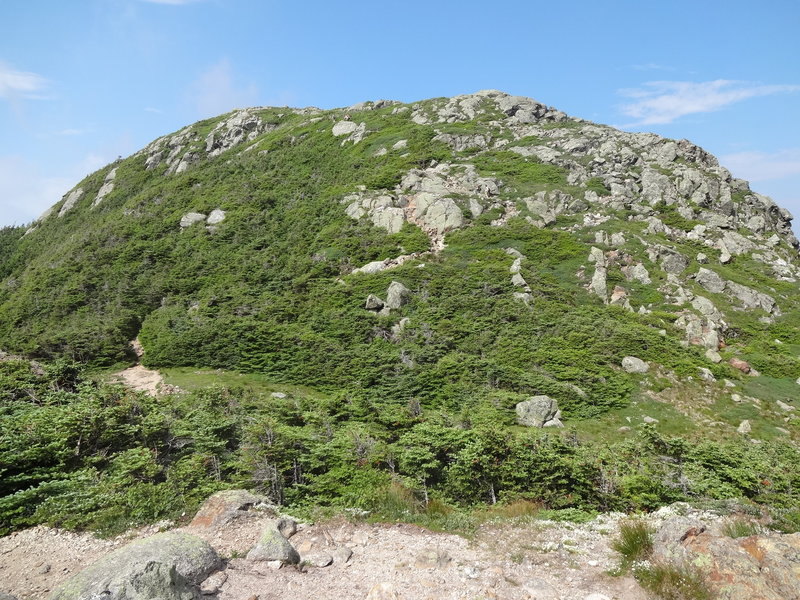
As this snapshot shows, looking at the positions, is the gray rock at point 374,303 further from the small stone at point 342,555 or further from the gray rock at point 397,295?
the small stone at point 342,555

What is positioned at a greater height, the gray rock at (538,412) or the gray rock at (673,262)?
the gray rock at (673,262)

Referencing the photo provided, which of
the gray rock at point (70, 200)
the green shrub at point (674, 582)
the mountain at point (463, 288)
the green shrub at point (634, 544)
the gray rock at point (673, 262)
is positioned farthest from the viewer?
the gray rock at point (70, 200)

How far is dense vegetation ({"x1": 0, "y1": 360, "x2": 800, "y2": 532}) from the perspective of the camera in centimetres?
1049

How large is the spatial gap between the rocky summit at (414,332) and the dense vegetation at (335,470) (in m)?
0.08

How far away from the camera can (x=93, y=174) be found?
273 ft

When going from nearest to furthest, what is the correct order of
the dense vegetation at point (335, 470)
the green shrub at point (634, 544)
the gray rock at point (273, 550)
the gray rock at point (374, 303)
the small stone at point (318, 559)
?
the green shrub at point (634, 544)
the gray rock at point (273, 550)
the small stone at point (318, 559)
the dense vegetation at point (335, 470)
the gray rock at point (374, 303)

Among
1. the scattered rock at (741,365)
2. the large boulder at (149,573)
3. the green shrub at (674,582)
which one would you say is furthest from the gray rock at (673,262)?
the large boulder at (149,573)

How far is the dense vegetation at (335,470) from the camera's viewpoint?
Result: 10.5 metres

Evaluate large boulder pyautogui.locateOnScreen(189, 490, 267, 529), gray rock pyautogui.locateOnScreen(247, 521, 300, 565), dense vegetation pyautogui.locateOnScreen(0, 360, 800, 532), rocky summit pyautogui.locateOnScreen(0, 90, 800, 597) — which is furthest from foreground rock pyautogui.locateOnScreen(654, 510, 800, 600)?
large boulder pyautogui.locateOnScreen(189, 490, 267, 529)

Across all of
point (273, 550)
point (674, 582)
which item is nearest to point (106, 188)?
point (273, 550)

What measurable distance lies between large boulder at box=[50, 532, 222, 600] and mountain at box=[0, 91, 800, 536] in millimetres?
4968

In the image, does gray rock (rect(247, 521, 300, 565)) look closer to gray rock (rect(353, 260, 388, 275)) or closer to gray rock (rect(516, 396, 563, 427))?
gray rock (rect(516, 396, 563, 427))

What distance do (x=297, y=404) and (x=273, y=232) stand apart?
3073 cm

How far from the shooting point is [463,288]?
122ft
